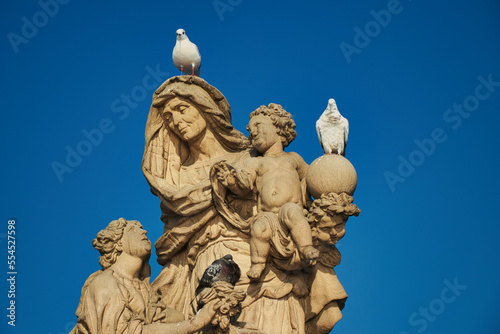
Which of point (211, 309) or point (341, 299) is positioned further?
point (341, 299)

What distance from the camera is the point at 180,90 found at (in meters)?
12.0

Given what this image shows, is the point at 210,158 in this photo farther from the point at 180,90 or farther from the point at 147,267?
the point at 147,267

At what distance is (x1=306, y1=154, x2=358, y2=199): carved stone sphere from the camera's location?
10.8 metres

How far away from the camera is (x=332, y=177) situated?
1080cm

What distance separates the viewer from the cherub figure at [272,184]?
10.6 meters

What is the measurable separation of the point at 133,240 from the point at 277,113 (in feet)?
8.26

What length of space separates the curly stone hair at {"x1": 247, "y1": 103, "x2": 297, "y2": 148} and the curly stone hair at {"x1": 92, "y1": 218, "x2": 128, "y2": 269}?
223cm

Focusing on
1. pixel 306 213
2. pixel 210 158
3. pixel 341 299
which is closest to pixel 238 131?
pixel 210 158

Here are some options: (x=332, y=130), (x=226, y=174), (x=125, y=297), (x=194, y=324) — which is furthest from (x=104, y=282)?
(x=332, y=130)

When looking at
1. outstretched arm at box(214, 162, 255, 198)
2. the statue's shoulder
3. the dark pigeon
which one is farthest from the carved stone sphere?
the statue's shoulder

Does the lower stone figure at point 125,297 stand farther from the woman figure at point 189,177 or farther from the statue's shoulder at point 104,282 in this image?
the woman figure at point 189,177

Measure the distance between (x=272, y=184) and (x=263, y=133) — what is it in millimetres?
757

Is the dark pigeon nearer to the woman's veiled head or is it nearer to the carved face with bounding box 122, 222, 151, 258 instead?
the carved face with bounding box 122, 222, 151, 258

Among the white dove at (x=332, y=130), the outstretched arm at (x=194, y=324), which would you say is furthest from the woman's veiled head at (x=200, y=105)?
the outstretched arm at (x=194, y=324)
